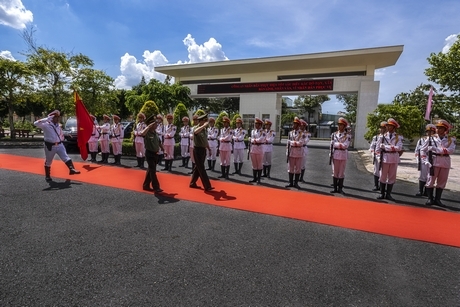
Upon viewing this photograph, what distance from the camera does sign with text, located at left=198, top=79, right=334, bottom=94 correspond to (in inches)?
862

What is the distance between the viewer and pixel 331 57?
21.5 meters

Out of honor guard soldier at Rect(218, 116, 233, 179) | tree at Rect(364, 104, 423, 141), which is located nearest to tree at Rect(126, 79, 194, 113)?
honor guard soldier at Rect(218, 116, 233, 179)

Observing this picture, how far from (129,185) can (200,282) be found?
4.67 m

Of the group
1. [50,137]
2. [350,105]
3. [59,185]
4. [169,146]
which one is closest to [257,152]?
[169,146]

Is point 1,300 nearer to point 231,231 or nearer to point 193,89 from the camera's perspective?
point 231,231

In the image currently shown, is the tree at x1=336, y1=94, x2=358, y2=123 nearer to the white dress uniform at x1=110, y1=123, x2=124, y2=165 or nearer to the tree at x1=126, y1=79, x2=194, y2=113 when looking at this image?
the tree at x1=126, y1=79, x2=194, y2=113

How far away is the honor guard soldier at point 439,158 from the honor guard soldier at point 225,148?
5135 mm

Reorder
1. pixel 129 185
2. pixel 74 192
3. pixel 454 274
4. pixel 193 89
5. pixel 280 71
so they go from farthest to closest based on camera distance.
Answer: pixel 193 89 < pixel 280 71 < pixel 129 185 < pixel 74 192 < pixel 454 274

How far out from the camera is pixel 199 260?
3225mm

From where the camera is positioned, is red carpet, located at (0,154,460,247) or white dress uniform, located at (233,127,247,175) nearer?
red carpet, located at (0,154,460,247)

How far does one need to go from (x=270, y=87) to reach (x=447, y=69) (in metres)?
13.6

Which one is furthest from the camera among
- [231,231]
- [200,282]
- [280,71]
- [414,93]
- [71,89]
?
[414,93]

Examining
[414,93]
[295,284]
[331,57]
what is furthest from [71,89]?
[414,93]

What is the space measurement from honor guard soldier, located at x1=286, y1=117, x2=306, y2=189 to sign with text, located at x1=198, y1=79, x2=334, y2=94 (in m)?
16.0
